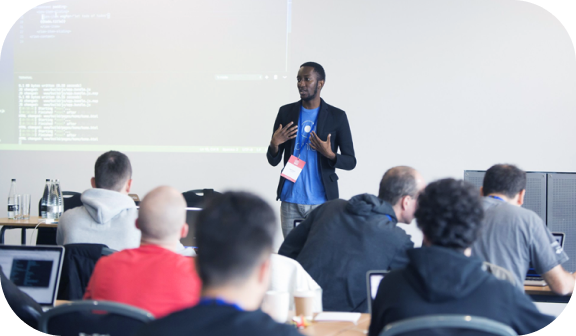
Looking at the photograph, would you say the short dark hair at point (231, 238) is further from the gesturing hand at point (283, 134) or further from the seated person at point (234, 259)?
the gesturing hand at point (283, 134)

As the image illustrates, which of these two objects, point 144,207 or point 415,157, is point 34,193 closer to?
point 415,157

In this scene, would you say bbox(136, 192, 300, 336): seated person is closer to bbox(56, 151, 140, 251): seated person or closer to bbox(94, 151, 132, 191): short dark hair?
bbox(56, 151, 140, 251): seated person

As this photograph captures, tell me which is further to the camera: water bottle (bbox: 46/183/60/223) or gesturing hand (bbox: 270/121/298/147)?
water bottle (bbox: 46/183/60/223)

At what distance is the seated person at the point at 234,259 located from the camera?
0.86 m

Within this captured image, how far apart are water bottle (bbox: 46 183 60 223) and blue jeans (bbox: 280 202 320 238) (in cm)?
A: 181

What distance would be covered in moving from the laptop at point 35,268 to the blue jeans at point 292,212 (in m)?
2.02

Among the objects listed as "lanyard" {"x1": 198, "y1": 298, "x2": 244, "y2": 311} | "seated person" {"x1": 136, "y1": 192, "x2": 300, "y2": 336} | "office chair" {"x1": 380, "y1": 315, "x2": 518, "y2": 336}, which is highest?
"seated person" {"x1": 136, "y1": 192, "x2": 300, "y2": 336}

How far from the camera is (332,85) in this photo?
524 cm

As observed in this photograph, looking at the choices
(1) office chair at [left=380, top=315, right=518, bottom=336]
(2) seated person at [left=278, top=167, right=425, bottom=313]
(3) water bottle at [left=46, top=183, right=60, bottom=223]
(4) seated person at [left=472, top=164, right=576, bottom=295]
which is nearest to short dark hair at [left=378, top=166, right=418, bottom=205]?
(2) seated person at [left=278, top=167, right=425, bottom=313]

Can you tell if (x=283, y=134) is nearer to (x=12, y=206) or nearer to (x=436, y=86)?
(x=436, y=86)

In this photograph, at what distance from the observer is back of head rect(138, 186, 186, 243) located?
5.49 feet

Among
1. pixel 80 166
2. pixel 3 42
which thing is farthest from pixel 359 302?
pixel 3 42

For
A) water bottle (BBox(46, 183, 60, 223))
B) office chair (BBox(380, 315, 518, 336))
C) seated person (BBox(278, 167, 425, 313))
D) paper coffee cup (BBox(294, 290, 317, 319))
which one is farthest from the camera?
water bottle (BBox(46, 183, 60, 223))

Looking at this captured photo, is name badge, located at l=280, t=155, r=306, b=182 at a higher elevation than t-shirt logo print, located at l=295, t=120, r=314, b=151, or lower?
lower
